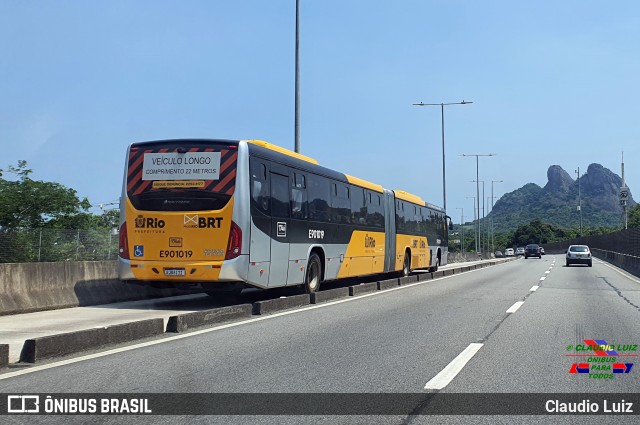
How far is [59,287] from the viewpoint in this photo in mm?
12734

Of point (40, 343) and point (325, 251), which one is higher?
point (325, 251)

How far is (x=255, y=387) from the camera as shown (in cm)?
599

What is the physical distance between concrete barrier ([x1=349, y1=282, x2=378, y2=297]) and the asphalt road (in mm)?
4232

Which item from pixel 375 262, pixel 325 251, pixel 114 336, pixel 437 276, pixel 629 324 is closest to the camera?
pixel 114 336

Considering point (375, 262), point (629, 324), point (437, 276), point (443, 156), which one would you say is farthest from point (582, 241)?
point (629, 324)

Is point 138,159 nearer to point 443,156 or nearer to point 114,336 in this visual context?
point 114,336

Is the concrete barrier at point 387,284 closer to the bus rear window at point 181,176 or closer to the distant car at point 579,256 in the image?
the bus rear window at point 181,176

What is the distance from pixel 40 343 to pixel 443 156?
150ft

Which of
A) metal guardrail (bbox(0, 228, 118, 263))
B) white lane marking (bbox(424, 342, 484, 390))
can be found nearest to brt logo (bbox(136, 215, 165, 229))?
metal guardrail (bbox(0, 228, 118, 263))

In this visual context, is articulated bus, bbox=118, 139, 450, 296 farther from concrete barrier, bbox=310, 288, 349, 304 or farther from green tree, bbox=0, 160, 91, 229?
green tree, bbox=0, 160, 91, 229

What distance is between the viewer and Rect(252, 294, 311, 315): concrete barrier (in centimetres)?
1199

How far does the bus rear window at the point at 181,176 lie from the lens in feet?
40.5

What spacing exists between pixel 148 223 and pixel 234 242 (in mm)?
1875

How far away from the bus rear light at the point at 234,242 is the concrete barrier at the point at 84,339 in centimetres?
290
